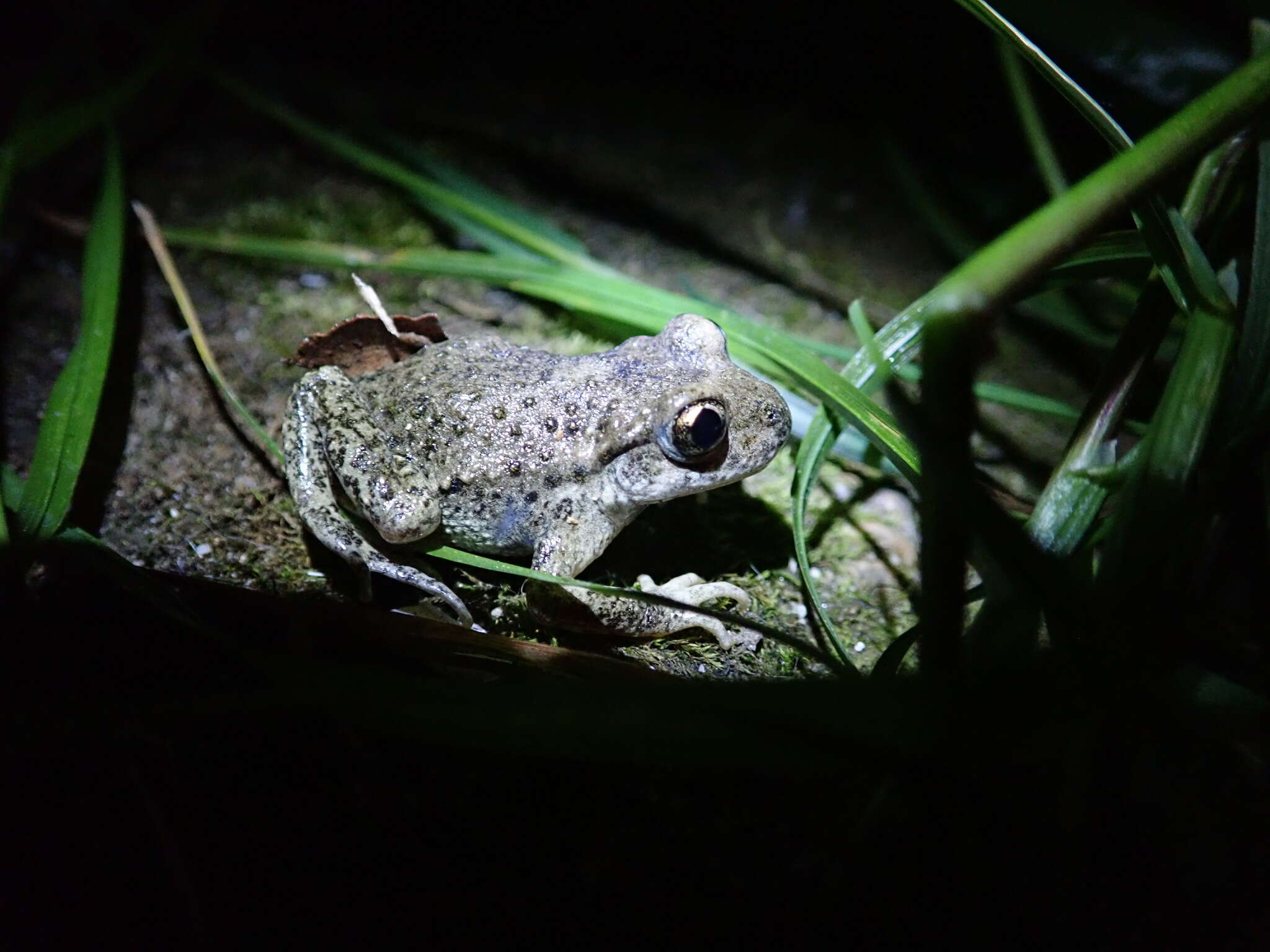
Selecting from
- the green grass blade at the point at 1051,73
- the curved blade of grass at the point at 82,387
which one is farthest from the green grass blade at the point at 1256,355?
the curved blade of grass at the point at 82,387

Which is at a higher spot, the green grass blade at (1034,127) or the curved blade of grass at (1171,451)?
the green grass blade at (1034,127)

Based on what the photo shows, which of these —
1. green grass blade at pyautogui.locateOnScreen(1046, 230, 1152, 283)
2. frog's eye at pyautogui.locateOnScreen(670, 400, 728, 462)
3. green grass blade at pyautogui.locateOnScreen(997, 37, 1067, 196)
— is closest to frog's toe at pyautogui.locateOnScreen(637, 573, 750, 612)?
frog's eye at pyautogui.locateOnScreen(670, 400, 728, 462)

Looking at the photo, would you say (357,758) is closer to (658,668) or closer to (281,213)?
(658,668)

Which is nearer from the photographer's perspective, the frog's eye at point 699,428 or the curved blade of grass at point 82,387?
the curved blade of grass at point 82,387

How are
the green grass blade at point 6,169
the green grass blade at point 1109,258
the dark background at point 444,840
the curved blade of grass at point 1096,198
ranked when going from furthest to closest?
the green grass blade at point 6,169 < the green grass blade at point 1109,258 < the dark background at point 444,840 < the curved blade of grass at point 1096,198

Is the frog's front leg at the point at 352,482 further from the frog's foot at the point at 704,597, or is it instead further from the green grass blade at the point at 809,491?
the green grass blade at the point at 809,491

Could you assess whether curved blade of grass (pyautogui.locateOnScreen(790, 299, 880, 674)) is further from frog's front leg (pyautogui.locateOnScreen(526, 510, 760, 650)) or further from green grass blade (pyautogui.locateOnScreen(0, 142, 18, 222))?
green grass blade (pyautogui.locateOnScreen(0, 142, 18, 222))
